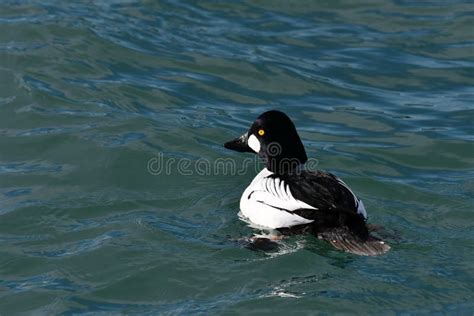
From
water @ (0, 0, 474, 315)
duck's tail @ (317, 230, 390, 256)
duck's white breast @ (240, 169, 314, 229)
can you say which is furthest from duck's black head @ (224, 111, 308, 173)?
duck's tail @ (317, 230, 390, 256)

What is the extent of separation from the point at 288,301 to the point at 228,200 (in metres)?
3.02

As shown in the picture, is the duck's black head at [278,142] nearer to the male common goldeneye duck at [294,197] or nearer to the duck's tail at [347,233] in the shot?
the male common goldeneye duck at [294,197]

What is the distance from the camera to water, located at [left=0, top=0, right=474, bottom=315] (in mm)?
8812

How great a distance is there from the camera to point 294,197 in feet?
32.0

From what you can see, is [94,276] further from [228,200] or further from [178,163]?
[178,163]

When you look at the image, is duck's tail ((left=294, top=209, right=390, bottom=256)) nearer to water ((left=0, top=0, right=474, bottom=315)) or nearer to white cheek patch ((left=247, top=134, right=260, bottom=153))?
water ((left=0, top=0, right=474, bottom=315))

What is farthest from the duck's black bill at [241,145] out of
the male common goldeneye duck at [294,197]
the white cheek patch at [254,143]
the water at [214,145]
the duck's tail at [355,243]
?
the duck's tail at [355,243]

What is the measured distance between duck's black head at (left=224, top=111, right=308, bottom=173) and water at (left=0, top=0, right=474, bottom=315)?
80cm

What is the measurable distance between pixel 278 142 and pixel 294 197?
998 mm

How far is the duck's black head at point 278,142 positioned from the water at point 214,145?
2.63ft

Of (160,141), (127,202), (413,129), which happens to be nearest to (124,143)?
(160,141)

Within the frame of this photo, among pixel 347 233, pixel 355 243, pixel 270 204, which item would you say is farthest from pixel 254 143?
pixel 355 243

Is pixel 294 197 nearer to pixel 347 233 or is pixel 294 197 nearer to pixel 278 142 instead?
pixel 347 233

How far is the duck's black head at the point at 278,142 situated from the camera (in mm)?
10492
